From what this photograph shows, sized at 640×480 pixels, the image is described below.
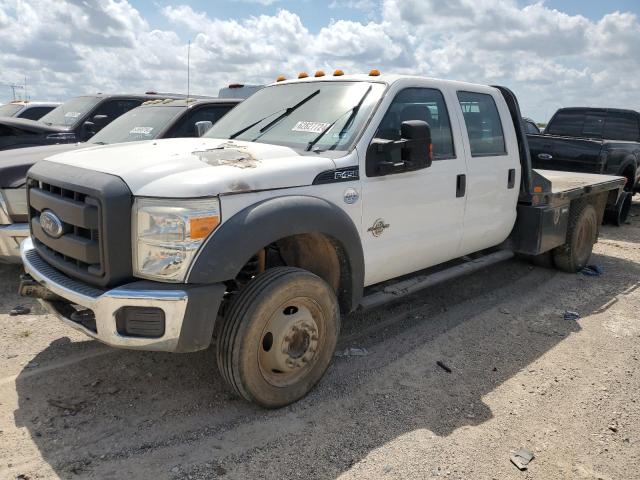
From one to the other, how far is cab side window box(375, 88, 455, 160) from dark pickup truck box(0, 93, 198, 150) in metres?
5.14

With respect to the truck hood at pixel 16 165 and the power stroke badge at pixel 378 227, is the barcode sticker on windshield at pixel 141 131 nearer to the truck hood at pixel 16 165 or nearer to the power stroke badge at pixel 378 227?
the truck hood at pixel 16 165

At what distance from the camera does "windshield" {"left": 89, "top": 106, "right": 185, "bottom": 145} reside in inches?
257

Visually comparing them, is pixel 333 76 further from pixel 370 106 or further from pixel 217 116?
pixel 217 116

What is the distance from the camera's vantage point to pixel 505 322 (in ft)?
16.2

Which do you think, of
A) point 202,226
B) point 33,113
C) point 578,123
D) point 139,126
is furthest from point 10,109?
point 578,123

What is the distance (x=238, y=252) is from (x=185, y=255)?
10.5 inches

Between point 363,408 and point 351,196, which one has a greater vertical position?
point 351,196

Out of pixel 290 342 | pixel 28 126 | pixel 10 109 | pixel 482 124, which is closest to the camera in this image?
pixel 290 342

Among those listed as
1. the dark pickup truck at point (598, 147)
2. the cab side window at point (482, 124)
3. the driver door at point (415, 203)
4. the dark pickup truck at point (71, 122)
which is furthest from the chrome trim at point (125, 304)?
the dark pickup truck at point (598, 147)

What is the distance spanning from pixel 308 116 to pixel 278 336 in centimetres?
162

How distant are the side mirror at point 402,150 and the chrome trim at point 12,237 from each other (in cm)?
303

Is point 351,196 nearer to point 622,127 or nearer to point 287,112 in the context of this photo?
point 287,112

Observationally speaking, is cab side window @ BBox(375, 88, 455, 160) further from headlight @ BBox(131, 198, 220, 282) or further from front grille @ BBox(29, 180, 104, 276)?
front grille @ BBox(29, 180, 104, 276)

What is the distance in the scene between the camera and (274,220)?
9.95 feet
